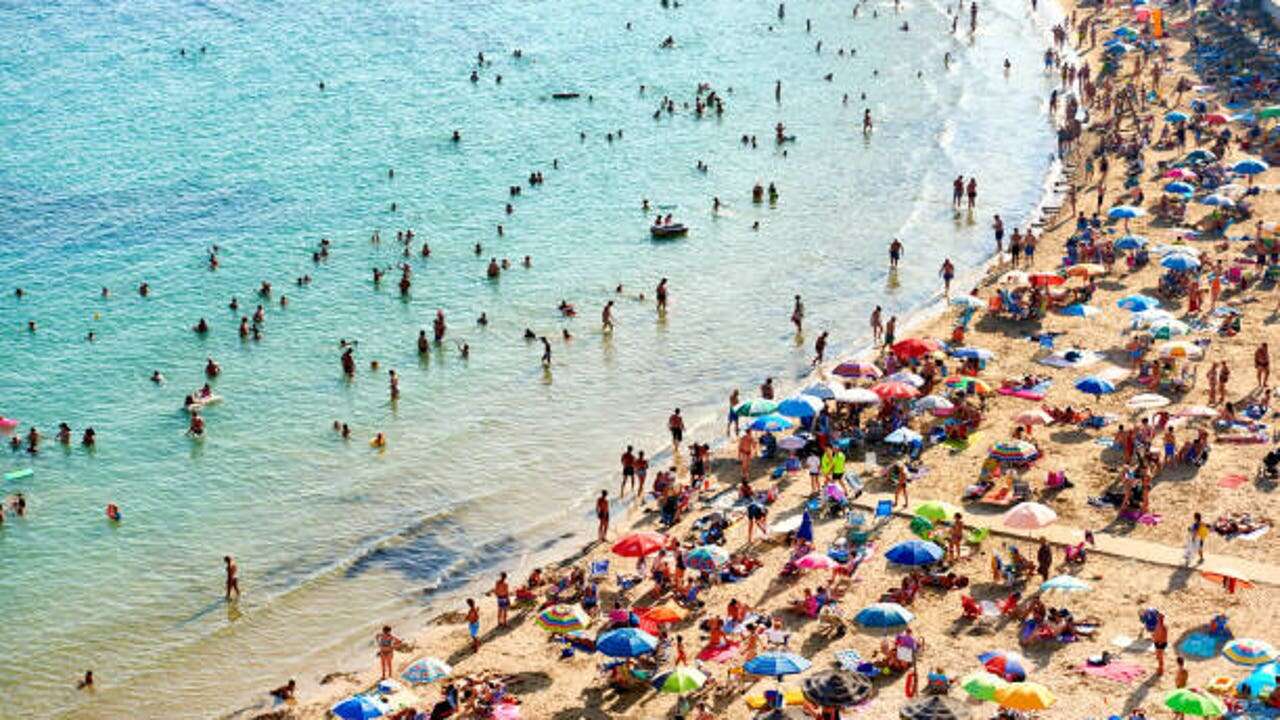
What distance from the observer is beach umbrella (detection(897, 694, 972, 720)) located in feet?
65.5

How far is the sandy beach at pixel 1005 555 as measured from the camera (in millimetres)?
23734

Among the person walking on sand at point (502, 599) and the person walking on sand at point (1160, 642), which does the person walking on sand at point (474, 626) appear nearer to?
the person walking on sand at point (502, 599)

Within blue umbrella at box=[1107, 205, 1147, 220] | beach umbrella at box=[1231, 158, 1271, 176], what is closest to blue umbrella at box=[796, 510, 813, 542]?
blue umbrella at box=[1107, 205, 1147, 220]

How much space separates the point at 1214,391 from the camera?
33.2m

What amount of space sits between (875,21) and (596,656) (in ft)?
227

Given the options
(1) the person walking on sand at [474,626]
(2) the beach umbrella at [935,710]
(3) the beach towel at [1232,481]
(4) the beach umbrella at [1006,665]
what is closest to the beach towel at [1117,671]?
(4) the beach umbrella at [1006,665]

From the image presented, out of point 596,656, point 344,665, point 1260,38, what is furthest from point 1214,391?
point 1260,38

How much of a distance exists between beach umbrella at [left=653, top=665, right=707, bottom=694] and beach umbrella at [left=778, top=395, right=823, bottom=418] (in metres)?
10.9

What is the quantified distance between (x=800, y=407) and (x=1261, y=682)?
1377cm

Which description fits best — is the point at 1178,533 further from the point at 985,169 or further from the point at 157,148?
the point at 157,148

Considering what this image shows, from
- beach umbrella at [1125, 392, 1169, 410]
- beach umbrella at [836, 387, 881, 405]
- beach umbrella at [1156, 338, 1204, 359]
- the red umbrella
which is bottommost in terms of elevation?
beach umbrella at [836, 387, 881, 405]

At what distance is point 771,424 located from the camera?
32594 mm

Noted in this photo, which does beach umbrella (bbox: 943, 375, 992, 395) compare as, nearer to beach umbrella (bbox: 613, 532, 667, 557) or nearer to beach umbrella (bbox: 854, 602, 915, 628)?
beach umbrella (bbox: 613, 532, 667, 557)

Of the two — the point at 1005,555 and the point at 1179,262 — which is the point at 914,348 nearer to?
the point at 1179,262
